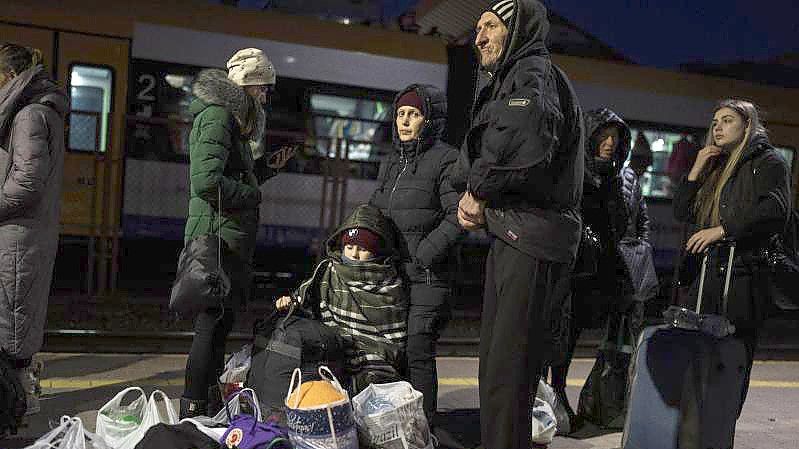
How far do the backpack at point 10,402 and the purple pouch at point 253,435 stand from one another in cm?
109

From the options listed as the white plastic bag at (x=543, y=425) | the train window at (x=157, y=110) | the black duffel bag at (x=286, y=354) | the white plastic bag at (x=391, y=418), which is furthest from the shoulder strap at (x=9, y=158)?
the train window at (x=157, y=110)

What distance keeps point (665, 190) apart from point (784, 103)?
2629mm

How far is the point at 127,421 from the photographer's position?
3.28 meters

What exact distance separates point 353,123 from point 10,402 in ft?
23.8

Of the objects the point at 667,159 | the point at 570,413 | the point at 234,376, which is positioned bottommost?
the point at 570,413

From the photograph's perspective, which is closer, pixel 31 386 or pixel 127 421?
pixel 127 421

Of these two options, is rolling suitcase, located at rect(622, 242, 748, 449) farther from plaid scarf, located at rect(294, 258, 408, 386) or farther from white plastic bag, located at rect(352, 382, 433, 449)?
plaid scarf, located at rect(294, 258, 408, 386)

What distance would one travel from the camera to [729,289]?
3.78 m

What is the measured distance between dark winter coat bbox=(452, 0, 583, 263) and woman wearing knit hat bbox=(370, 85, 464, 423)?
2.76ft

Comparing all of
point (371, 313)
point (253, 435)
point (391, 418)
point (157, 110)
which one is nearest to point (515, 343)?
point (391, 418)

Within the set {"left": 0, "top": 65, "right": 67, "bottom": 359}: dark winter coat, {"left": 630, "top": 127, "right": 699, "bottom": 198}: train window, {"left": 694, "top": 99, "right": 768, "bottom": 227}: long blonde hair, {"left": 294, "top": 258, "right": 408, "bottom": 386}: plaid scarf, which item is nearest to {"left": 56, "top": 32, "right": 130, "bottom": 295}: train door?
{"left": 0, "top": 65, "right": 67, "bottom": 359}: dark winter coat

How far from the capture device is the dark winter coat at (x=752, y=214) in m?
3.70

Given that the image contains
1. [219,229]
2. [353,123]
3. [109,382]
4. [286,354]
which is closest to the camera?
[286,354]

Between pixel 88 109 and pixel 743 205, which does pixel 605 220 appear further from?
pixel 88 109
